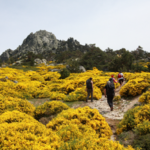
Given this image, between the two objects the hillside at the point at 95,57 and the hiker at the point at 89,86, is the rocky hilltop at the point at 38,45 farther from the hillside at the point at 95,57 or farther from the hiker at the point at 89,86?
the hiker at the point at 89,86

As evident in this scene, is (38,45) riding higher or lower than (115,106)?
higher

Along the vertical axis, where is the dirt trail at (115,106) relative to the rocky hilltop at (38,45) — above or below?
below

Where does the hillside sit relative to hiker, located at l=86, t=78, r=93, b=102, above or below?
above

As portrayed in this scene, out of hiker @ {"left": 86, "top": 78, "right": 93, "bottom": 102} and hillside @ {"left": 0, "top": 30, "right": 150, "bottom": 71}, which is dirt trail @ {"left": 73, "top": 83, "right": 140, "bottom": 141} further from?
hillside @ {"left": 0, "top": 30, "right": 150, "bottom": 71}

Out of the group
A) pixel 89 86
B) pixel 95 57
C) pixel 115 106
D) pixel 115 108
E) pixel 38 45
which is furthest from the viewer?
pixel 38 45

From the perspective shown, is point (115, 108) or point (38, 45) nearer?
point (115, 108)

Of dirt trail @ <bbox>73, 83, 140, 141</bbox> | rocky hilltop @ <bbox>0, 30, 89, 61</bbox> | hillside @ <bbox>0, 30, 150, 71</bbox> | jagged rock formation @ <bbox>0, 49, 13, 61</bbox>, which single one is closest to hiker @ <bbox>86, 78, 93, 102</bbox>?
dirt trail @ <bbox>73, 83, 140, 141</bbox>

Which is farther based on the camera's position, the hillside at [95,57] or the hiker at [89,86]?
the hillside at [95,57]

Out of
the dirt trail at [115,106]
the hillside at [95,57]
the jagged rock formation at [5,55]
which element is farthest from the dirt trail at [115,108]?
the jagged rock formation at [5,55]

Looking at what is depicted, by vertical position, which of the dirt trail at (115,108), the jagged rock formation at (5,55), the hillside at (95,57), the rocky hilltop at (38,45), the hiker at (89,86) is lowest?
the dirt trail at (115,108)

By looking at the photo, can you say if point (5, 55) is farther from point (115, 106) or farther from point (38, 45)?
point (115, 106)

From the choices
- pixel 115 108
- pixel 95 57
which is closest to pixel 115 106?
pixel 115 108

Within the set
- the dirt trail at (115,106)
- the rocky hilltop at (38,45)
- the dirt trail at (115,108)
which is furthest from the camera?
the rocky hilltop at (38,45)

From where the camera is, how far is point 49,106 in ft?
20.8
